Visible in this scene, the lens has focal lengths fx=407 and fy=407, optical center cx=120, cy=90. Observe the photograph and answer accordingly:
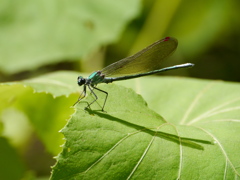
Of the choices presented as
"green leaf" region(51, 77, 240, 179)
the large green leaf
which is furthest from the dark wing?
"green leaf" region(51, 77, 240, 179)

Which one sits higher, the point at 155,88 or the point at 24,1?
the point at 24,1

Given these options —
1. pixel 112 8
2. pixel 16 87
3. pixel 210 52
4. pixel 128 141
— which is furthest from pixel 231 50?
pixel 128 141

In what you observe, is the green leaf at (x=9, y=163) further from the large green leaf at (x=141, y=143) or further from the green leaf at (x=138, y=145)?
the green leaf at (x=138, y=145)

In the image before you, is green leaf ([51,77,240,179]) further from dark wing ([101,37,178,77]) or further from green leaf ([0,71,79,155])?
green leaf ([0,71,79,155])

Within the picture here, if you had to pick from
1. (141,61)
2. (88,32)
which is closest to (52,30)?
(88,32)

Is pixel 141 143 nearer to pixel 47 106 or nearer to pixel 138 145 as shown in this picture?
pixel 138 145

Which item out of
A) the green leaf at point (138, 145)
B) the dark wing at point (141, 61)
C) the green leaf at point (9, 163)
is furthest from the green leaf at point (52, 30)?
the green leaf at point (138, 145)

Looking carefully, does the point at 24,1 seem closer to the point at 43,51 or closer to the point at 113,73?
the point at 43,51
